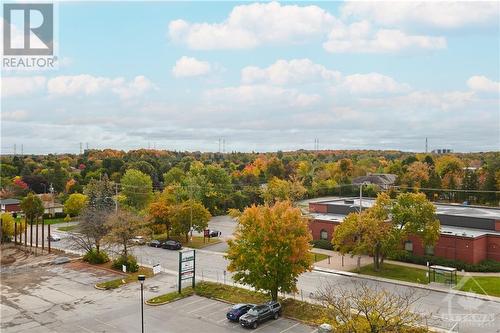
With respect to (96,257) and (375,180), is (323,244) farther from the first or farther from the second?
(375,180)

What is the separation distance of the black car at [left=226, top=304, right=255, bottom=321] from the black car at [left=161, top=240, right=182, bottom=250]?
2399 centimetres

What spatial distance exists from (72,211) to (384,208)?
5585 centimetres

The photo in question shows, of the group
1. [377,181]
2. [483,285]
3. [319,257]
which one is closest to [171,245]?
[319,257]

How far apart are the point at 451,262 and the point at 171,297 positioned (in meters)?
26.6

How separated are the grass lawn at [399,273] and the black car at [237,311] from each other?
15421mm

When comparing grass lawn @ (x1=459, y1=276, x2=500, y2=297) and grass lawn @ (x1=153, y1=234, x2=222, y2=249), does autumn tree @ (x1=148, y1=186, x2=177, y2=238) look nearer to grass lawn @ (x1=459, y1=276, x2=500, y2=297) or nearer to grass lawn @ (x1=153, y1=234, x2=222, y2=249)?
grass lawn @ (x1=153, y1=234, x2=222, y2=249)

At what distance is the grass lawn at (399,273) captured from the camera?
40303mm

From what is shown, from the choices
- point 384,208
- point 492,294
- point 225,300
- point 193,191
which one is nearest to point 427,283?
point 492,294

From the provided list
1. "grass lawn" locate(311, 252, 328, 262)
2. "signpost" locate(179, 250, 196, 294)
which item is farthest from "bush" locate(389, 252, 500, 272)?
"signpost" locate(179, 250, 196, 294)

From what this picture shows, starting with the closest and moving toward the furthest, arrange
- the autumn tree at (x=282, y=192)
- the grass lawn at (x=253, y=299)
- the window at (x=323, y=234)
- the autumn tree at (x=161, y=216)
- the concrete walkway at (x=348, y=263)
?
the grass lawn at (x=253, y=299)
the concrete walkway at (x=348, y=263)
the window at (x=323, y=234)
the autumn tree at (x=161, y=216)
the autumn tree at (x=282, y=192)

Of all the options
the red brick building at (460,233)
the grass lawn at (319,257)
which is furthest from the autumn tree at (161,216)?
the grass lawn at (319,257)

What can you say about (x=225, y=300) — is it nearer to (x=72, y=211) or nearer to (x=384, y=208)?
(x=384, y=208)

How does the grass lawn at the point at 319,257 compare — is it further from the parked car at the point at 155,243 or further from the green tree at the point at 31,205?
the green tree at the point at 31,205

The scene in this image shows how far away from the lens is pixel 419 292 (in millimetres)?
36625
